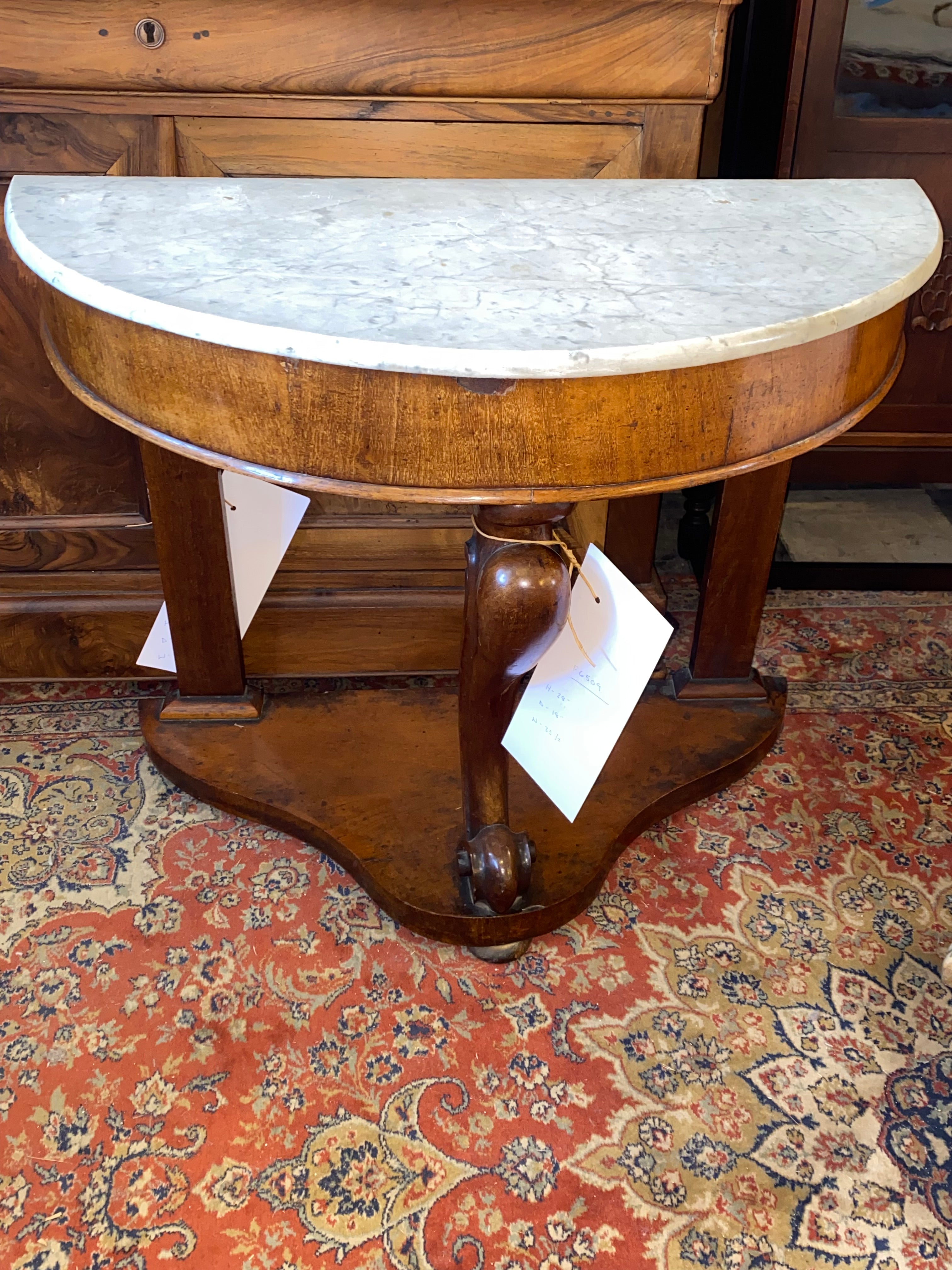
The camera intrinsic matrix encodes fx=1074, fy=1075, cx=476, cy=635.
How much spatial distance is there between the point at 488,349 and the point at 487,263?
16cm

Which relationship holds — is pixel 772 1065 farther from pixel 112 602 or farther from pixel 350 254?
pixel 112 602

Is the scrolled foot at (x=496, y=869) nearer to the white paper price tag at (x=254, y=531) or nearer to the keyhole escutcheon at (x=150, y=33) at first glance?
the white paper price tag at (x=254, y=531)

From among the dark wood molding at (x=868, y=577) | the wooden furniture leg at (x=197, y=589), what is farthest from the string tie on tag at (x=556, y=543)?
the dark wood molding at (x=868, y=577)

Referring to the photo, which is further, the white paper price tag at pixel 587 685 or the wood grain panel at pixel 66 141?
the wood grain panel at pixel 66 141

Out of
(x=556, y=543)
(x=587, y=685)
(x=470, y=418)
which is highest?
(x=470, y=418)

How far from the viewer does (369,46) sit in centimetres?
97

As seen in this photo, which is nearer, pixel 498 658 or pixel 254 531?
pixel 498 658

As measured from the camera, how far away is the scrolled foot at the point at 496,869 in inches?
38.8

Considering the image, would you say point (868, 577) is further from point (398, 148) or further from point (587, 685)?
point (398, 148)

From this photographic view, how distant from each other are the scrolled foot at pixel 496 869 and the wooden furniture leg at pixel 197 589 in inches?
14.7

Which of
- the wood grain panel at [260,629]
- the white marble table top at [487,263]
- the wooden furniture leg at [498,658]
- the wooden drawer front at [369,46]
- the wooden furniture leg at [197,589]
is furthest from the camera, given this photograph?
the wood grain panel at [260,629]

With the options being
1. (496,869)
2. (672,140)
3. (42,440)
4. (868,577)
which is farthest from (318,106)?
(868,577)

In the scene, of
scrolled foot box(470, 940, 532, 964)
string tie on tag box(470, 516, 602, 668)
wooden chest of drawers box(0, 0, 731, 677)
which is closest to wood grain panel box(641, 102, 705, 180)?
wooden chest of drawers box(0, 0, 731, 677)

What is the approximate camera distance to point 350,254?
710mm
